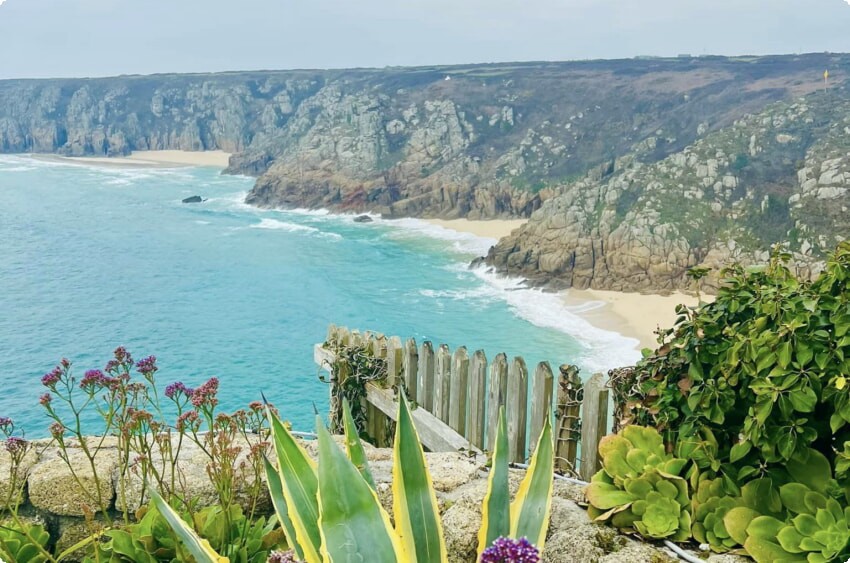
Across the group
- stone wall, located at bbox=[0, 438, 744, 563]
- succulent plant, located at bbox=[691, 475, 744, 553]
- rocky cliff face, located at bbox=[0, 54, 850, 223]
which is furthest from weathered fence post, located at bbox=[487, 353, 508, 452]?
rocky cliff face, located at bbox=[0, 54, 850, 223]

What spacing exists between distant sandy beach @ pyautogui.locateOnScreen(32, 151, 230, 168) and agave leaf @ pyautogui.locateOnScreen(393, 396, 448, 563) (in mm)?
78633

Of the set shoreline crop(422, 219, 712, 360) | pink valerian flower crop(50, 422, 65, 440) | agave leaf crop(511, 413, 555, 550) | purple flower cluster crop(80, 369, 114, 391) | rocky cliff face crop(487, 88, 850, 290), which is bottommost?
shoreline crop(422, 219, 712, 360)

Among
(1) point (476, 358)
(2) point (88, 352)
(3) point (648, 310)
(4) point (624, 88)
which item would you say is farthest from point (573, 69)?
(1) point (476, 358)

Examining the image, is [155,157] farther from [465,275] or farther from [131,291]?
[465,275]

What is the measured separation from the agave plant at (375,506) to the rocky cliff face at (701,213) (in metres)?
22.7

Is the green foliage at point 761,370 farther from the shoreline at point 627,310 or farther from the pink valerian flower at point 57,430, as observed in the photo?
the shoreline at point 627,310

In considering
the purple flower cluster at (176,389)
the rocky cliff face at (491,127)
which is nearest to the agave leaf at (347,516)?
the purple flower cluster at (176,389)

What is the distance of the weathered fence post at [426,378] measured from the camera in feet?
16.2

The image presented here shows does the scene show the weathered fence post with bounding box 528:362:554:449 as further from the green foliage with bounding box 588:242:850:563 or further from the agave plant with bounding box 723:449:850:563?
the agave plant with bounding box 723:449:850:563

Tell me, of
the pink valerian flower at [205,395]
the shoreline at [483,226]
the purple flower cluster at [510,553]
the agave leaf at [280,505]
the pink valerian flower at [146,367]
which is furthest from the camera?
the shoreline at [483,226]

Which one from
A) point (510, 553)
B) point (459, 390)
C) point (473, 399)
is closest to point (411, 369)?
point (459, 390)

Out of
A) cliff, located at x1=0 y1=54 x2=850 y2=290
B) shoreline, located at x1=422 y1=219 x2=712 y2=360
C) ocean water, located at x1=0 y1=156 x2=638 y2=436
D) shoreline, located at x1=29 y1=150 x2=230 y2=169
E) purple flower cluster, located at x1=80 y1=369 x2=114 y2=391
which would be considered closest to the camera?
purple flower cluster, located at x1=80 y1=369 x2=114 y2=391

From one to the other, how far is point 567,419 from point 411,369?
149cm

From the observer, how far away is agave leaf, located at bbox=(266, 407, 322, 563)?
2.08 m
